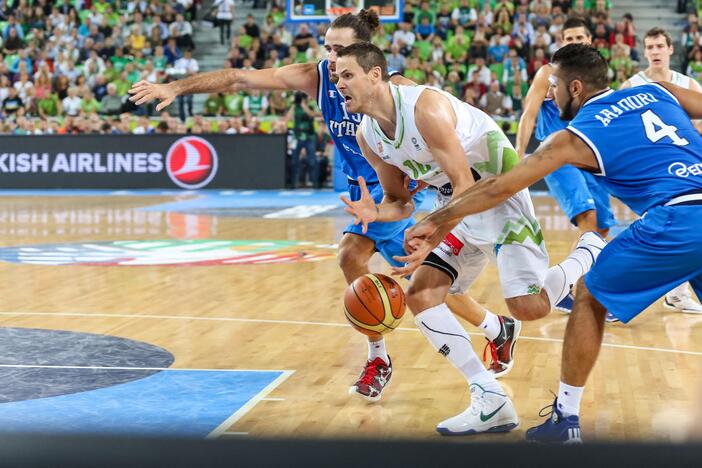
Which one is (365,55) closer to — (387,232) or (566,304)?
(387,232)

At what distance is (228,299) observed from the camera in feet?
27.7

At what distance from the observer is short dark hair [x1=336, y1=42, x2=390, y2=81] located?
15.5 feet

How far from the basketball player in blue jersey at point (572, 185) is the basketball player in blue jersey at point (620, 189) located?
3363 millimetres

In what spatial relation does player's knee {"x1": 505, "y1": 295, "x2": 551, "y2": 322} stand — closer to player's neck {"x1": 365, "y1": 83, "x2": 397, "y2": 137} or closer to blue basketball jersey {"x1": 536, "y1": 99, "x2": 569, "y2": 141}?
player's neck {"x1": 365, "y1": 83, "x2": 397, "y2": 137}

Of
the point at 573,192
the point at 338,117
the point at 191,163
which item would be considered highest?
the point at 338,117

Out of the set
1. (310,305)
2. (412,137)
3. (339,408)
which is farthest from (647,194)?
(310,305)

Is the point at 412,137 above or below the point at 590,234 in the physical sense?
above

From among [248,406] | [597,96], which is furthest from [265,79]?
[597,96]

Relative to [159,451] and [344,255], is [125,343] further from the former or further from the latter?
[159,451]

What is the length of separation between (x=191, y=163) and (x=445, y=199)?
16.9 m

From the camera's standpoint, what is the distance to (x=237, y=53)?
23500 mm

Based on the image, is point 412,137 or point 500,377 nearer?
point 412,137

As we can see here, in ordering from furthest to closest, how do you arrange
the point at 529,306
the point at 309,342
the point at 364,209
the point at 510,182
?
the point at 309,342 → the point at 529,306 → the point at 364,209 → the point at 510,182

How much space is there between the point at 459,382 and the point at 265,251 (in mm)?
6319
